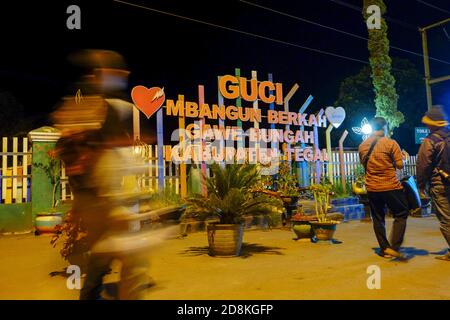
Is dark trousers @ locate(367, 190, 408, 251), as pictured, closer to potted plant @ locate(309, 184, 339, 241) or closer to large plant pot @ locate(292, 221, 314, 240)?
potted plant @ locate(309, 184, 339, 241)

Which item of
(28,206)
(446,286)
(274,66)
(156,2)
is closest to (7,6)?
(156,2)

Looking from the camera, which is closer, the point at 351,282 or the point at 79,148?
the point at 79,148

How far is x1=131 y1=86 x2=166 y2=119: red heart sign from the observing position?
9.20 m

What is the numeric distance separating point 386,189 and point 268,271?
2011 millimetres

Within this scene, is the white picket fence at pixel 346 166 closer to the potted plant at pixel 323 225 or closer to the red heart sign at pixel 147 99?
the potted plant at pixel 323 225

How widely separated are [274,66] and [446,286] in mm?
19983

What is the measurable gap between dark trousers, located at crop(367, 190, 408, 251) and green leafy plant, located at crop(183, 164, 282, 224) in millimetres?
1556

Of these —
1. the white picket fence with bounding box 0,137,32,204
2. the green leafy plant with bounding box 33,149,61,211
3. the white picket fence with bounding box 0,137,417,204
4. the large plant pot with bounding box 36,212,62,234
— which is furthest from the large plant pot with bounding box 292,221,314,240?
the white picket fence with bounding box 0,137,32,204

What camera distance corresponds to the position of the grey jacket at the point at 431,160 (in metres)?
5.21

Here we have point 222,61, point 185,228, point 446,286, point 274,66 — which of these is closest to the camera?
point 446,286

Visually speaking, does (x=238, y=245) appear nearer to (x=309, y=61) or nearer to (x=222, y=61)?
(x=222, y=61)

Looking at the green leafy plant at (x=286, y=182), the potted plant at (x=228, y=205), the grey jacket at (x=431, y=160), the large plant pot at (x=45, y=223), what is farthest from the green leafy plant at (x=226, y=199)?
the large plant pot at (x=45, y=223)

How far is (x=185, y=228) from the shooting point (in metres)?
7.96

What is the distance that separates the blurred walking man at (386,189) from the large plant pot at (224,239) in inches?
78.9
